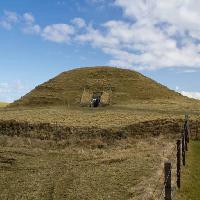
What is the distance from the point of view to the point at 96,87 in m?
104

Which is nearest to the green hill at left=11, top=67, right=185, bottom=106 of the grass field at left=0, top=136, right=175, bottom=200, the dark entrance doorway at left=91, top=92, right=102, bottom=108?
the dark entrance doorway at left=91, top=92, right=102, bottom=108

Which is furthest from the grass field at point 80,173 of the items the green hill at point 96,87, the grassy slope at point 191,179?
the green hill at point 96,87

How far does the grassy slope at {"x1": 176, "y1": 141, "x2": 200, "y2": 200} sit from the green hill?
64891 millimetres

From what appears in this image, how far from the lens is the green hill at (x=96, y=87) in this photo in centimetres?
9881

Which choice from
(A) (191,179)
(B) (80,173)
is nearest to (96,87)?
(B) (80,173)

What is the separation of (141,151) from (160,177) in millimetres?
13850

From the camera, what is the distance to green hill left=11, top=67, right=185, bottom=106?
98812 mm

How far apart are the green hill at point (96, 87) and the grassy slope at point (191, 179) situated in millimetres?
64891

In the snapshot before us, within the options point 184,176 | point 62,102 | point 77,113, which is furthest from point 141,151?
point 62,102

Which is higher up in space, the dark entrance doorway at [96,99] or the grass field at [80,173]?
the dark entrance doorway at [96,99]

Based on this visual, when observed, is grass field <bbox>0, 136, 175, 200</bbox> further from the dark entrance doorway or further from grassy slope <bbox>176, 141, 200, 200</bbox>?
the dark entrance doorway

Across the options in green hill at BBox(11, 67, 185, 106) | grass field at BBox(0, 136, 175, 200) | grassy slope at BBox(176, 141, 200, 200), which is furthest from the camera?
green hill at BBox(11, 67, 185, 106)

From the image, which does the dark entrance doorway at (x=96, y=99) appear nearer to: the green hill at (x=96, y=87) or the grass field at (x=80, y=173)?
the green hill at (x=96, y=87)

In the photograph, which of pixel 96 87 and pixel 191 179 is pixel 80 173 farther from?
pixel 96 87
